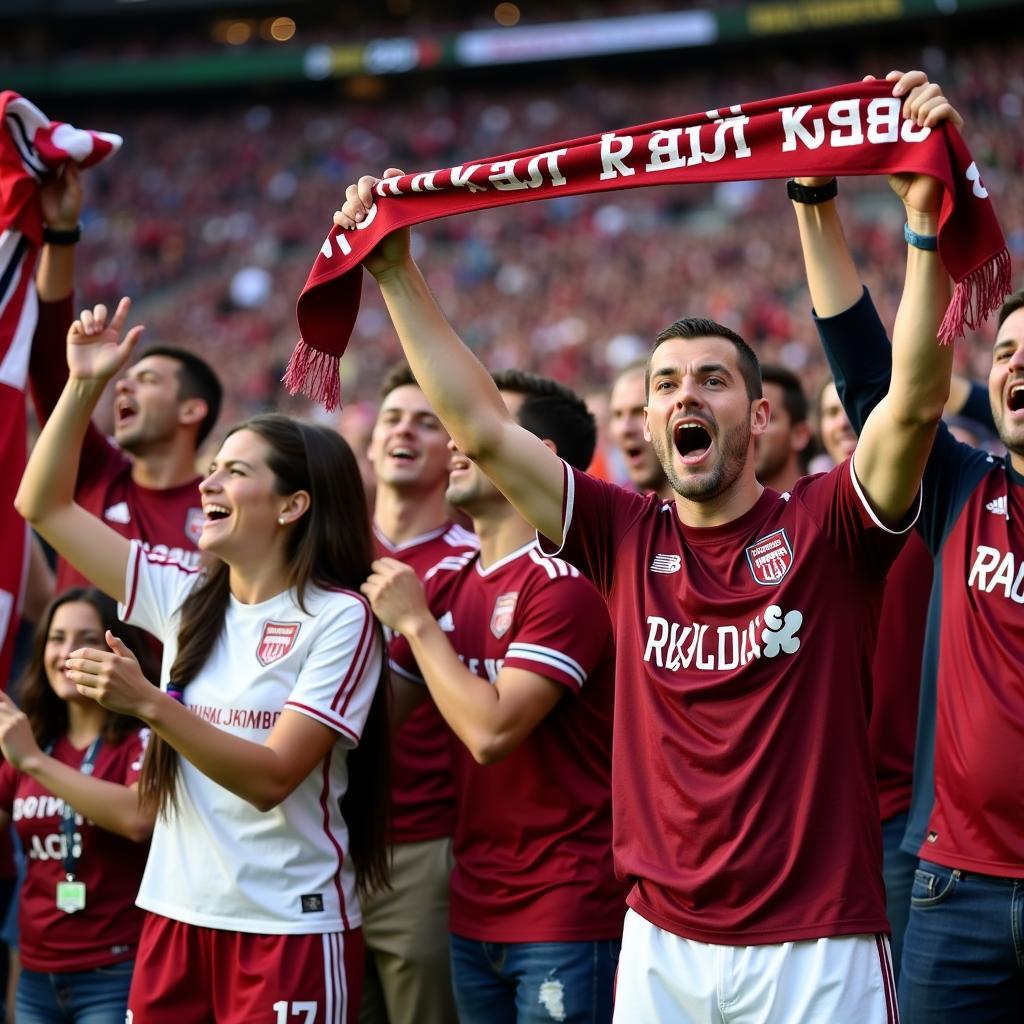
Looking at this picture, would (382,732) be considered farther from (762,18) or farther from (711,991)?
(762,18)

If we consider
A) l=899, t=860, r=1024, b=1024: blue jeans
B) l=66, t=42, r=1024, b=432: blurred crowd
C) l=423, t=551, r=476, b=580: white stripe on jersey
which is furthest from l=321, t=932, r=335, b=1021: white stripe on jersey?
l=66, t=42, r=1024, b=432: blurred crowd

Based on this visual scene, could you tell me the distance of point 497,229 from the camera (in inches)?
1037

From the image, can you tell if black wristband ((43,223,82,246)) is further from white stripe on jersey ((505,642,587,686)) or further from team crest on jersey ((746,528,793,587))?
team crest on jersey ((746,528,793,587))

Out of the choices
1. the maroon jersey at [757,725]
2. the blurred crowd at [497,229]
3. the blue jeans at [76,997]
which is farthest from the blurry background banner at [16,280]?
the blurred crowd at [497,229]

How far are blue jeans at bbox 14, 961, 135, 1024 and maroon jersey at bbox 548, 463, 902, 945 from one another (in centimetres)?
159

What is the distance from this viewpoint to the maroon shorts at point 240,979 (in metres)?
3.02

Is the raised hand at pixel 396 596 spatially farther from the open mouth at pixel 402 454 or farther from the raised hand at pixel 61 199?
the raised hand at pixel 61 199

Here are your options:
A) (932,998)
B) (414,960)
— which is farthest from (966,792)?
(414,960)

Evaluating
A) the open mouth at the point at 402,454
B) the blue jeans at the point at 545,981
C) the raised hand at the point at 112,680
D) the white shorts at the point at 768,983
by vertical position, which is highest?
the open mouth at the point at 402,454

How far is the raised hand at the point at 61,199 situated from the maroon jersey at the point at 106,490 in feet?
0.86

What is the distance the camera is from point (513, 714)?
129 inches

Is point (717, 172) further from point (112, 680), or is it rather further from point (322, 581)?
point (112, 680)

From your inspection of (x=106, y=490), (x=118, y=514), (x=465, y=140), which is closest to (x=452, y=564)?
(x=118, y=514)

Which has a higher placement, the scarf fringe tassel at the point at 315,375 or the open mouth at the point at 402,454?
the open mouth at the point at 402,454
